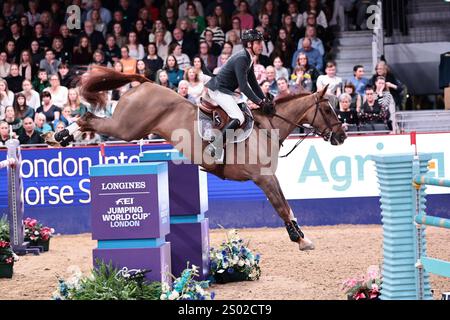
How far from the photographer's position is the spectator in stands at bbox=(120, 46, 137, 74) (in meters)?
15.6

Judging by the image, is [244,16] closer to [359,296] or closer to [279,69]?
[279,69]

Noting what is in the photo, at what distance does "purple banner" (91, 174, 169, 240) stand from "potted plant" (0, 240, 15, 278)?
8.28 feet

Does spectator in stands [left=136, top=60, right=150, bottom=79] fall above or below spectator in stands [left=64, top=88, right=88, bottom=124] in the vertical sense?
above

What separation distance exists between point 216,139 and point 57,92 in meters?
6.65

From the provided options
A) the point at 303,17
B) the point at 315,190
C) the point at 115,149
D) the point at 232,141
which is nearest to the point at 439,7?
the point at 303,17

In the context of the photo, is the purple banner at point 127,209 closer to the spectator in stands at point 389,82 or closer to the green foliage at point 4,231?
the green foliage at point 4,231

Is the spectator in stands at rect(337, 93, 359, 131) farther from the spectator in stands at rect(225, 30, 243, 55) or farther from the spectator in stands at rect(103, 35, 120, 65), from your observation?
the spectator in stands at rect(103, 35, 120, 65)

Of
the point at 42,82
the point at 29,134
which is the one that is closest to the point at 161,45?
the point at 42,82

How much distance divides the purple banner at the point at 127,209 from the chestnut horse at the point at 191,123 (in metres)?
1.57

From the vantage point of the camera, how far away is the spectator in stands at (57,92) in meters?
15.1

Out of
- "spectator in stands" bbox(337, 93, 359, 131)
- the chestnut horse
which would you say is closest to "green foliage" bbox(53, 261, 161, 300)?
the chestnut horse

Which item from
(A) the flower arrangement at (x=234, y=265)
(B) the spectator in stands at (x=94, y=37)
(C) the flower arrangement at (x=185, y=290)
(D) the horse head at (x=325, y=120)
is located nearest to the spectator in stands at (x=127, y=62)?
(B) the spectator in stands at (x=94, y=37)

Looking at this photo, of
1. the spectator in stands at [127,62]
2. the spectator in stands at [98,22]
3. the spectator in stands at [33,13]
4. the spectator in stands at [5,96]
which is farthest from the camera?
the spectator in stands at [33,13]

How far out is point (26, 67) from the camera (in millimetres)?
16516
